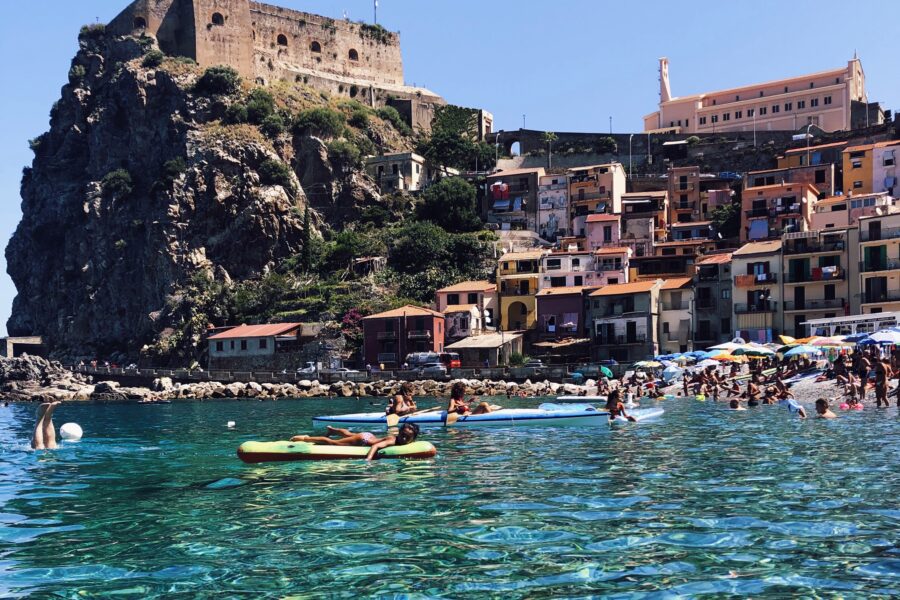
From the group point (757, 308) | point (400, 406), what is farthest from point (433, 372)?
point (400, 406)

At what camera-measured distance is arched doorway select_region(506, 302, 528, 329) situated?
2859 inches

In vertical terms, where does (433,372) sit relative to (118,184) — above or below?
below

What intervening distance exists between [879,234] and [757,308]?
8935 mm

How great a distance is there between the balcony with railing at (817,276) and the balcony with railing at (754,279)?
2.94ft

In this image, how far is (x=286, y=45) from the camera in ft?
373

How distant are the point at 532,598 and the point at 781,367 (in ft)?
130

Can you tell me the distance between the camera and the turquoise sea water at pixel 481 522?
9398 mm

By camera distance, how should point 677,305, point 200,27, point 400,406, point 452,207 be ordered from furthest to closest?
point 200,27, point 452,207, point 677,305, point 400,406

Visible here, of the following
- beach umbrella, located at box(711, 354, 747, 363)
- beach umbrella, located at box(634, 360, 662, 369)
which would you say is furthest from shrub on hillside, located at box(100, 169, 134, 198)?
beach umbrella, located at box(711, 354, 747, 363)

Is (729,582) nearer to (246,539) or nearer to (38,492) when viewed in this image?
(246,539)

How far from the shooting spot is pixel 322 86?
113625 millimetres

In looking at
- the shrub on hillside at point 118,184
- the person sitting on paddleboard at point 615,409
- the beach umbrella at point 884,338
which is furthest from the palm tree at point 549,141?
the person sitting on paddleboard at point 615,409

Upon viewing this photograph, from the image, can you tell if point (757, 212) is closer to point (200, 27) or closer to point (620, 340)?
point (620, 340)

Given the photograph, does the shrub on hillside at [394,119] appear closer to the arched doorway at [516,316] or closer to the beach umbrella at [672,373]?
the arched doorway at [516,316]
